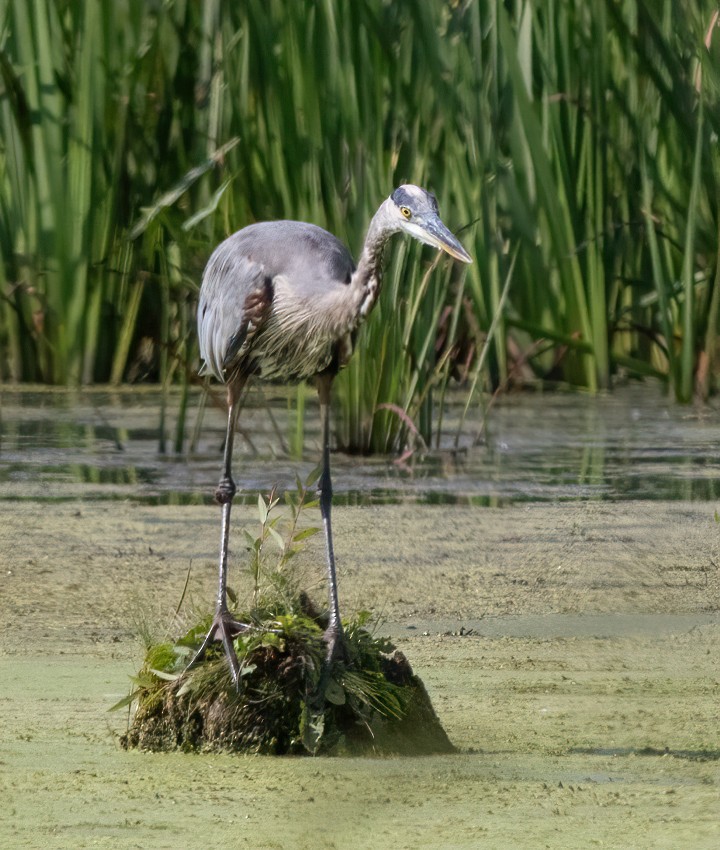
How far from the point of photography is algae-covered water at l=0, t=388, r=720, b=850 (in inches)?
101

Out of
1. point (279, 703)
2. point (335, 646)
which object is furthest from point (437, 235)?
point (279, 703)

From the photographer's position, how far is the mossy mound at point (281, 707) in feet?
9.57

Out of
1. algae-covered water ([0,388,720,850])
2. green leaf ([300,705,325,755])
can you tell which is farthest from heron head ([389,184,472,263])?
green leaf ([300,705,325,755])

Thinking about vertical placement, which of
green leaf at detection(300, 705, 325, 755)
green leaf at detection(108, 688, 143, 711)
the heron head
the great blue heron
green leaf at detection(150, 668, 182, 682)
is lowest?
green leaf at detection(300, 705, 325, 755)

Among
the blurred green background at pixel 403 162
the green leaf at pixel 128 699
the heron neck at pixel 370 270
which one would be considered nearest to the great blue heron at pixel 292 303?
the heron neck at pixel 370 270

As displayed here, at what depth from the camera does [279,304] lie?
3.63 meters

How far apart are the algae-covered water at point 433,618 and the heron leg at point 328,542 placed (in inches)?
3.5

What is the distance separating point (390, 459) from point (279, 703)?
3.07 m

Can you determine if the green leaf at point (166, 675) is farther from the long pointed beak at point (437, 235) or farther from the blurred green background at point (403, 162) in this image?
the blurred green background at point (403, 162)

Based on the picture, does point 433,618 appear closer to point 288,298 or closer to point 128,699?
point 288,298

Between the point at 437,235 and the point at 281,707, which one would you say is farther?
the point at 437,235

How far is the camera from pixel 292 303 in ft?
11.8

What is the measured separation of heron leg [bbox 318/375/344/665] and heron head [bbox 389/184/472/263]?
471 millimetres

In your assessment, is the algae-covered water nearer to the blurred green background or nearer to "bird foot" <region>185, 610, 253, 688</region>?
"bird foot" <region>185, 610, 253, 688</region>
